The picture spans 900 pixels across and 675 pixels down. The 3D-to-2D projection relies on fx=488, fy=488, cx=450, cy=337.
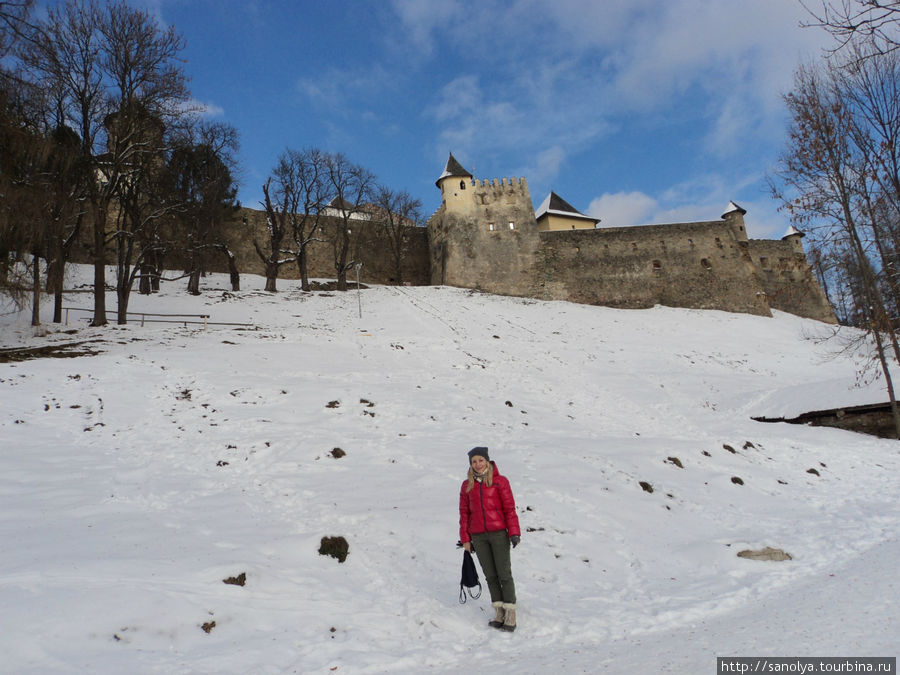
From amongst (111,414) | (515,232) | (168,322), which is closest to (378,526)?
(111,414)

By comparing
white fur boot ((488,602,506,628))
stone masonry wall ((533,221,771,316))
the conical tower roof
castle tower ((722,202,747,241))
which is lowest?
white fur boot ((488,602,506,628))

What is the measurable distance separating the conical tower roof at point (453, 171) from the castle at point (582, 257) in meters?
0.08

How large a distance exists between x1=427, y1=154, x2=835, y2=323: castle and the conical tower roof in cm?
8

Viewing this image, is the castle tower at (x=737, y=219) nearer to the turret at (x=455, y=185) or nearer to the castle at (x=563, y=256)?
the castle at (x=563, y=256)

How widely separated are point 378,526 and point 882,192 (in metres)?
12.8

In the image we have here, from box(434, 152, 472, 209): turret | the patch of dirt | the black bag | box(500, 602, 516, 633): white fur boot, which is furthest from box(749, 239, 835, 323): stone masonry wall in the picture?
the patch of dirt

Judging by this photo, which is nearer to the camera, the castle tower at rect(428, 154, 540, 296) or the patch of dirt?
the patch of dirt

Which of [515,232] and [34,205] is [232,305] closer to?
[34,205]

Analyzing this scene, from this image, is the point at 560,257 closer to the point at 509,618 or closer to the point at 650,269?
the point at 650,269

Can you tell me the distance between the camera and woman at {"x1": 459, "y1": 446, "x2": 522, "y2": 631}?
4.49 meters

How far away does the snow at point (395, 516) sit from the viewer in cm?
386

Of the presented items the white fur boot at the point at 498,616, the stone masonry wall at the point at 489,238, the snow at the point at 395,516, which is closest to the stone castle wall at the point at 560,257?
the stone masonry wall at the point at 489,238

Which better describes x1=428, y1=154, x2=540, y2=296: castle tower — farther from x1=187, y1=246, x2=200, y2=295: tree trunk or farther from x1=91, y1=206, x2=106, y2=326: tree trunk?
x1=91, y1=206, x2=106, y2=326: tree trunk

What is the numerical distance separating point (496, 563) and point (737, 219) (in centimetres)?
4605
